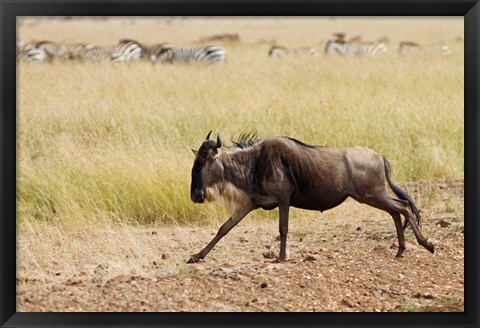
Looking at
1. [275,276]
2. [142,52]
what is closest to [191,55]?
[142,52]

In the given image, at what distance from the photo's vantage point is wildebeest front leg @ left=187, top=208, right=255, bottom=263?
18.6ft

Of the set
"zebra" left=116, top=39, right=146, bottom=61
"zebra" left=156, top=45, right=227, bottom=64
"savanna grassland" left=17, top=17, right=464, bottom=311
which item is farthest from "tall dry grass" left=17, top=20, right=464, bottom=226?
"zebra" left=116, top=39, right=146, bottom=61

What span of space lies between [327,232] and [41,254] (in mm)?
2345

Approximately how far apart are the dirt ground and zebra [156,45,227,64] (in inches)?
658

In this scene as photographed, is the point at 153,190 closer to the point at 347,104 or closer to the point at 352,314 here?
the point at 352,314

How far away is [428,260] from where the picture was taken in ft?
19.7

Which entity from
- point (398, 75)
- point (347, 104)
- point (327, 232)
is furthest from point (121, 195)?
point (398, 75)

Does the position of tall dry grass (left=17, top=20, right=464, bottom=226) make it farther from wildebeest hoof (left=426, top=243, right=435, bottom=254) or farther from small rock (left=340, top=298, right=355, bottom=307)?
small rock (left=340, top=298, right=355, bottom=307)

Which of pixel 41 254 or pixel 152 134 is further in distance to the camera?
pixel 152 134

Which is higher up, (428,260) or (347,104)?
(347,104)

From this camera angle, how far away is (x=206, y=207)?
734 cm
